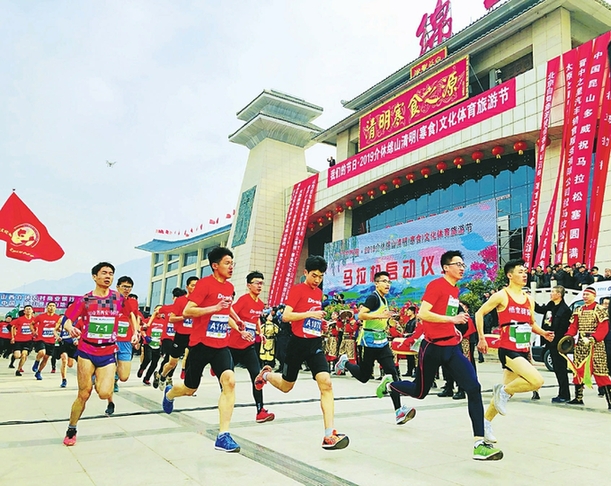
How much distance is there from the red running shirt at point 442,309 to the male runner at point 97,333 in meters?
3.13

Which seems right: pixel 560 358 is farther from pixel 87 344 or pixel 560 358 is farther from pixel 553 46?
pixel 553 46

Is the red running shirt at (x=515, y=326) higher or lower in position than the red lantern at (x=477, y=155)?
lower

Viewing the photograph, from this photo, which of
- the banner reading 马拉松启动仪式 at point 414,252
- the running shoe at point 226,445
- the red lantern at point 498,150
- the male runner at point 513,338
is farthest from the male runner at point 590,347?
the red lantern at point 498,150

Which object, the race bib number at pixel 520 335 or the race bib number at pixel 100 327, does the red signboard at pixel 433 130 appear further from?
the race bib number at pixel 100 327

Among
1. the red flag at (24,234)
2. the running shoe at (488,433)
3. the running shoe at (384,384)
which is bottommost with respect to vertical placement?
the running shoe at (488,433)

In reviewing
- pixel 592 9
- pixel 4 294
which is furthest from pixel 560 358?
pixel 4 294

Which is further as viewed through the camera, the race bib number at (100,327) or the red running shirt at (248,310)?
the red running shirt at (248,310)

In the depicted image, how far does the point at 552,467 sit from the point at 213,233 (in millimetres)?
44484

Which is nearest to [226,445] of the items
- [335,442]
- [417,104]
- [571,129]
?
[335,442]

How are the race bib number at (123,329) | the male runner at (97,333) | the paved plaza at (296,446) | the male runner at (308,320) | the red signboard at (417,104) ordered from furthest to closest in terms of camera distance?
the red signboard at (417,104)
the race bib number at (123,329)
the male runner at (97,333)
the male runner at (308,320)
the paved plaza at (296,446)

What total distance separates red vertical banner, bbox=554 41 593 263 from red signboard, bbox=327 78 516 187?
245 cm

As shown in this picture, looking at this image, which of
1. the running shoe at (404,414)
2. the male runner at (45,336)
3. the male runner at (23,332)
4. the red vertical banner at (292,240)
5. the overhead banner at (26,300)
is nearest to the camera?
the running shoe at (404,414)

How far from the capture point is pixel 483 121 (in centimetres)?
2072

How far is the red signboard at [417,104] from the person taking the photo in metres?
22.6
